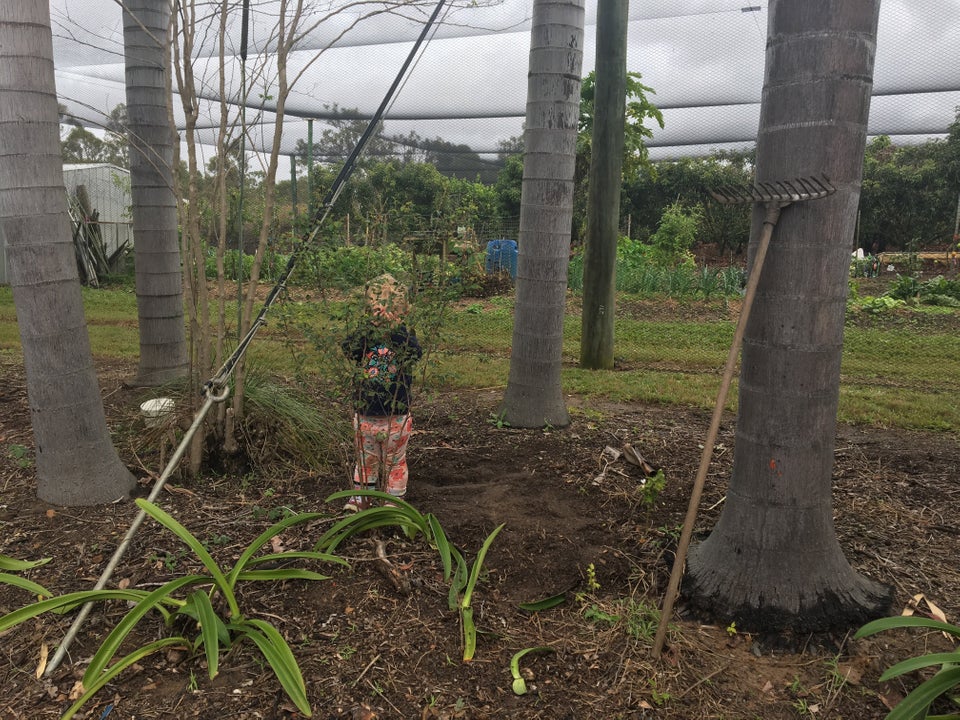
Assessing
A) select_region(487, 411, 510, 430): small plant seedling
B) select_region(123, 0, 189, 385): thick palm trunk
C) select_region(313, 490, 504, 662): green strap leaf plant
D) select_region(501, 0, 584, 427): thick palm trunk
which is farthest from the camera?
select_region(123, 0, 189, 385): thick palm trunk

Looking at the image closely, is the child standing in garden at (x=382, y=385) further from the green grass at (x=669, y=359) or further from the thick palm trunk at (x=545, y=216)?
the thick palm trunk at (x=545, y=216)

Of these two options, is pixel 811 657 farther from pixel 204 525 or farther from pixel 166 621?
pixel 204 525

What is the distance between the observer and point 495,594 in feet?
8.85

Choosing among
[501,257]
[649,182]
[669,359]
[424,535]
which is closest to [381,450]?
[424,535]

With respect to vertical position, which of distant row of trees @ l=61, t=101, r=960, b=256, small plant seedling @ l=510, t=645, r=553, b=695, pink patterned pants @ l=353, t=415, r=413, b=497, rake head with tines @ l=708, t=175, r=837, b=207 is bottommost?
small plant seedling @ l=510, t=645, r=553, b=695

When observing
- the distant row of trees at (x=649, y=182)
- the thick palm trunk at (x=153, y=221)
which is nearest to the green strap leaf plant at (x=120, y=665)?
the thick palm trunk at (x=153, y=221)

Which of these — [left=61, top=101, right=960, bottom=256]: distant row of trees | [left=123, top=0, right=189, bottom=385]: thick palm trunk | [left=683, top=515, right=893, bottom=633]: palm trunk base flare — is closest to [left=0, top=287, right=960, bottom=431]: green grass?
[left=123, top=0, right=189, bottom=385]: thick palm trunk

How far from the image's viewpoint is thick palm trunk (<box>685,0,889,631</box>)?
2.38 metres

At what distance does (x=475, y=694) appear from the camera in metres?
2.19

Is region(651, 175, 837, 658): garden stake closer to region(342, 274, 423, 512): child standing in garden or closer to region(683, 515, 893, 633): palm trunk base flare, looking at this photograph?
region(683, 515, 893, 633): palm trunk base flare

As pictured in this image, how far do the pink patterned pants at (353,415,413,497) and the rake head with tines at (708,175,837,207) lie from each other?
1702mm

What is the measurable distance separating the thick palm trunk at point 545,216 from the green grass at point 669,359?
0.52m

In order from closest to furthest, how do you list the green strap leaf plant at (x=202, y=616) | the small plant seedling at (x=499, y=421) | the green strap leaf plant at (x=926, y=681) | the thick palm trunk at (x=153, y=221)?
the green strap leaf plant at (x=926, y=681) → the green strap leaf plant at (x=202, y=616) → the small plant seedling at (x=499, y=421) → the thick palm trunk at (x=153, y=221)

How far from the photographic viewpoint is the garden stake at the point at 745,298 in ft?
7.49
